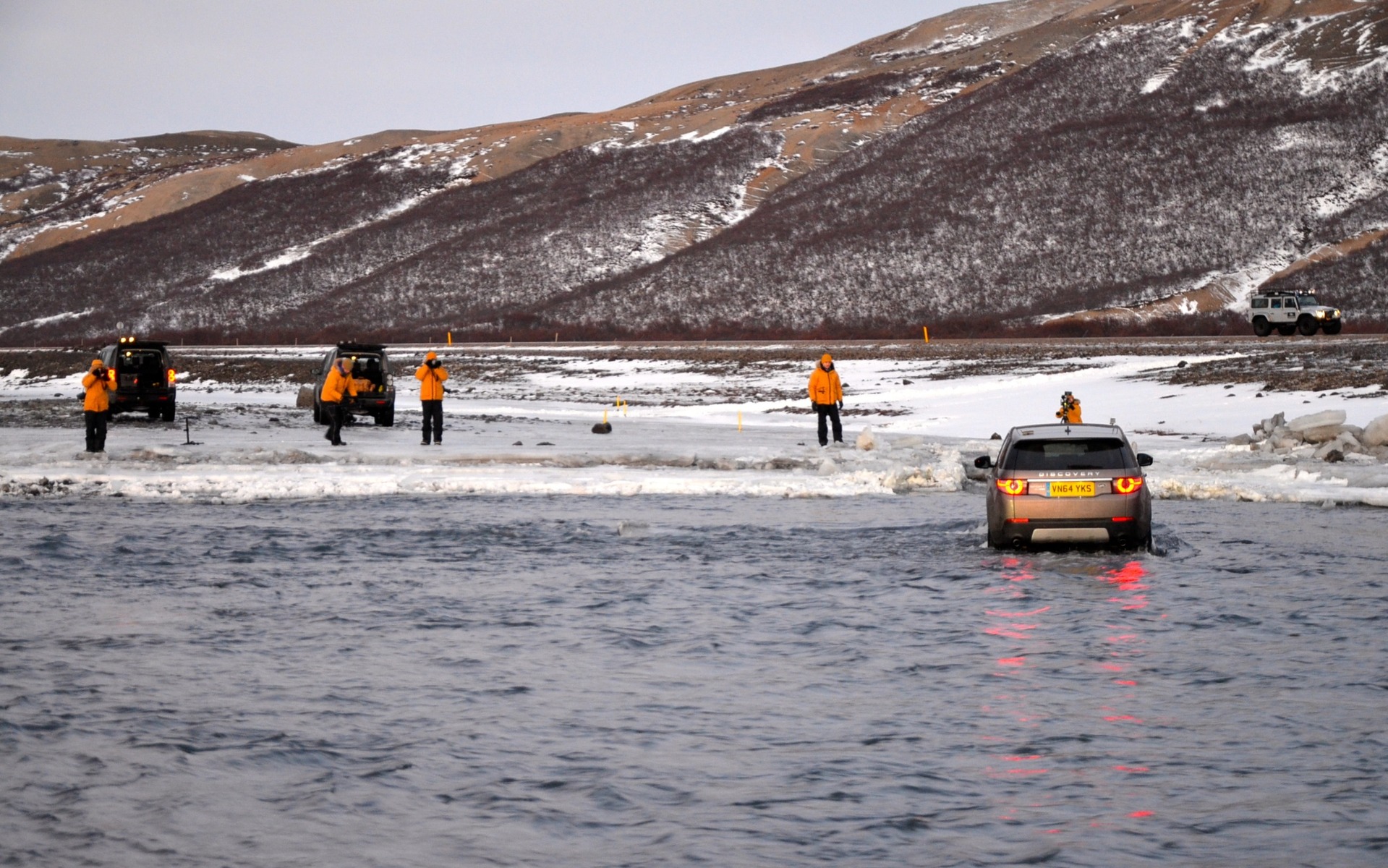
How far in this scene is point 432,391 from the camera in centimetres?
2992

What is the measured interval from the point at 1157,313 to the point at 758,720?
83358 mm

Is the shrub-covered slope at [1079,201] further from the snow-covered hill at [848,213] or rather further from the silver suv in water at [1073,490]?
the silver suv in water at [1073,490]

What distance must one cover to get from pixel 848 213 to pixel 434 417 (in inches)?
3922

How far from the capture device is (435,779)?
8.57m

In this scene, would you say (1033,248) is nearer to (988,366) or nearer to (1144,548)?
(988,366)

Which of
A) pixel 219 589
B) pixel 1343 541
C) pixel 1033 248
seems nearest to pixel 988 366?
pixel 1343 541

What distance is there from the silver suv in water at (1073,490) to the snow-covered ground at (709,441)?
7462mm

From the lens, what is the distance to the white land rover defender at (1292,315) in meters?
57.2

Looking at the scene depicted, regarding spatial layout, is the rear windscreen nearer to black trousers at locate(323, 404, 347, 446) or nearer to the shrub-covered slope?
black trousers at locate(323, 404, 347, 446)

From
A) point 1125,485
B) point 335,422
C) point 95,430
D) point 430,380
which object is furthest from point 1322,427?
point 95,430

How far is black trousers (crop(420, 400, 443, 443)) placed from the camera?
99.3 feet

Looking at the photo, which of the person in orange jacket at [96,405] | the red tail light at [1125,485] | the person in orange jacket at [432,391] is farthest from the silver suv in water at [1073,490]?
the person in orange jacket at [96,405]

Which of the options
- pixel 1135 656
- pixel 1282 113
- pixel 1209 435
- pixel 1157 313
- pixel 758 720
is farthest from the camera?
pixel 1282 113

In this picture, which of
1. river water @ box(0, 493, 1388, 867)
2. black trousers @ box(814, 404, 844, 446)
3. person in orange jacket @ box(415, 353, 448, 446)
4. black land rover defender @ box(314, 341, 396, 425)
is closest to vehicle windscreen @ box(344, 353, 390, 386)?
black land rover defender @ box(314, 341, 396, 425)
